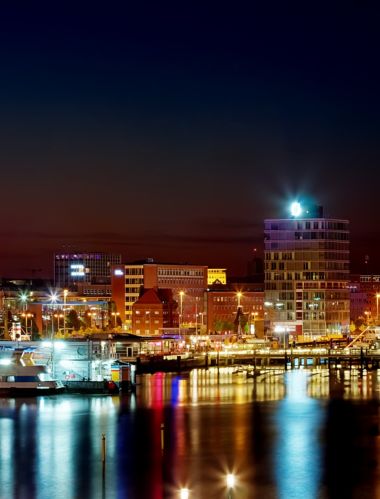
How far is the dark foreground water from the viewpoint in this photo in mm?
42812

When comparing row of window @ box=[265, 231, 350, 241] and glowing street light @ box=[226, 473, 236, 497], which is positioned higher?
row of window @ box=[265, 231, 350, 241]

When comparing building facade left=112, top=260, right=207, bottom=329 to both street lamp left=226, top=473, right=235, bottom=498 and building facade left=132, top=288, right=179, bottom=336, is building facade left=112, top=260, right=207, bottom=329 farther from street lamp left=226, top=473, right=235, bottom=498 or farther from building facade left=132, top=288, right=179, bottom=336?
street lamp left=226, top=473, right=235, bottom=498

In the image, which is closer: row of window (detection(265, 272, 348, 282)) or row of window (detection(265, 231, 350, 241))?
row of window (detection(265, 231, 350, 241))

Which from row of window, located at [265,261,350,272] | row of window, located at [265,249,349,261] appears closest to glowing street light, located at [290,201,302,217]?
row of window, located at [265,249,349,261]

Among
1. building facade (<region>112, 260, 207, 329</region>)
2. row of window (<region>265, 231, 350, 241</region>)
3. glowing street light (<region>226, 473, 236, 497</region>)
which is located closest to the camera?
glowing street light (<region>226, 473, 236, 497</region>)

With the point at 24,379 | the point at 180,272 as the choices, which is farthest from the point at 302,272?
the point at 24,379

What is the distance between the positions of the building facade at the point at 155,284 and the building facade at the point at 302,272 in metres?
25.5

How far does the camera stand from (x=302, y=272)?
140750mm

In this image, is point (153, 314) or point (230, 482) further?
point (153, 314)

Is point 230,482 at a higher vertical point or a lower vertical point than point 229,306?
lower

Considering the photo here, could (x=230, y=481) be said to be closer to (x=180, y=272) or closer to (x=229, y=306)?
(x=229, y=306)

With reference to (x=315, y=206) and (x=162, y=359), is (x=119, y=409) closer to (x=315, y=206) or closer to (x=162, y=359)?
(x=162, y=359)

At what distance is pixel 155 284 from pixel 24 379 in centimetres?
9552

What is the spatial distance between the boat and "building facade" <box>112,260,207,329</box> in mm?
91159
